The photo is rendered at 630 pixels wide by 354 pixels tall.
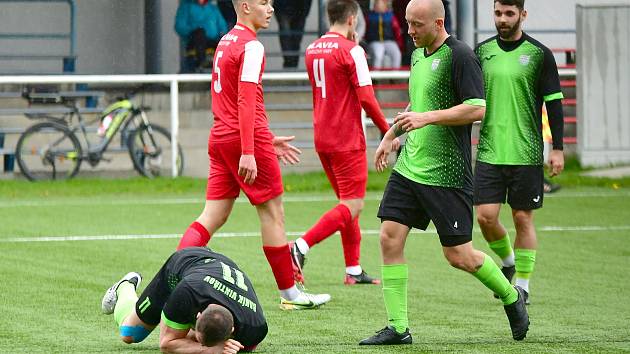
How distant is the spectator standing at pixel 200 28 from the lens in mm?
23031

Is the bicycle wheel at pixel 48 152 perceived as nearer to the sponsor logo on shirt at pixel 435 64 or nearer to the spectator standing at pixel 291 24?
the spectator standing at pixel 291 24

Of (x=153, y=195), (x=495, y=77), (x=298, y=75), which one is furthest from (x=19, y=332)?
(x=298, y=75)

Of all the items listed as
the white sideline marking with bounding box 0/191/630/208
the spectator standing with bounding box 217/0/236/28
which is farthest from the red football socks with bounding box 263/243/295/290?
the spectator standing with bounding box 217/0/236/28

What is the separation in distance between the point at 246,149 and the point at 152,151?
1170 cm

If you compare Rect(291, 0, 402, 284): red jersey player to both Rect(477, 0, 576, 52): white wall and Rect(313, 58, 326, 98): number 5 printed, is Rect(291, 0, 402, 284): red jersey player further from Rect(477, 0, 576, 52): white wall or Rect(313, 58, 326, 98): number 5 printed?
Rect(477, 0, 576, 52): white wall

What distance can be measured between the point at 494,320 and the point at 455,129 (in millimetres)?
1600

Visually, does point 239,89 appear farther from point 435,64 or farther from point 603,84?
point 603,84

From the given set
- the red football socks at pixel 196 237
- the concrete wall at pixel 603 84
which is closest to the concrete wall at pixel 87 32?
the concrete wall at pixel 603 84

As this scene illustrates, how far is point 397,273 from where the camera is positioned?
778cm

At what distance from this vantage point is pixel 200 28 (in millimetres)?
23109

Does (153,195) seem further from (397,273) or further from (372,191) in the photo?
(397,273)

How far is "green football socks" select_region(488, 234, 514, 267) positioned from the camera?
9.95 metres

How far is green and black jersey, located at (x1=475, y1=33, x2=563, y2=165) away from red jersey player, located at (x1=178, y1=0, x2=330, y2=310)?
141 cm

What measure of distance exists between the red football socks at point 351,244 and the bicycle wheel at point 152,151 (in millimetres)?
9608
